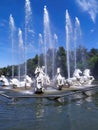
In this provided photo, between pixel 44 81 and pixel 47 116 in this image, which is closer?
pixel 47 116

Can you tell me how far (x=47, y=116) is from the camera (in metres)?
20.7

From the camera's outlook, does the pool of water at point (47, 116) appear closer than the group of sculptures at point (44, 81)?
Yes

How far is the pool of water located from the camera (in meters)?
17.6

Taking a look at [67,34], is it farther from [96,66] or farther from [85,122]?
[96,66]

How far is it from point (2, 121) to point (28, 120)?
1525 mm

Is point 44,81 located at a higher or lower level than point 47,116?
higher

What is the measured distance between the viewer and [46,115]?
21078 mm

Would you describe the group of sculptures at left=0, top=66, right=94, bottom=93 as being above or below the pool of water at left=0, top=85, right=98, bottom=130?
above

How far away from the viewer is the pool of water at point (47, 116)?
17.6 m

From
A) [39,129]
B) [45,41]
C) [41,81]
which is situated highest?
[45,41]

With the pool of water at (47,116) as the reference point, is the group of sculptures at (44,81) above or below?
above

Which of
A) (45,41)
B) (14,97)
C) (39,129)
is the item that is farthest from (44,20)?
(39,129)

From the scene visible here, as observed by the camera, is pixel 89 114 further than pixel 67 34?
No

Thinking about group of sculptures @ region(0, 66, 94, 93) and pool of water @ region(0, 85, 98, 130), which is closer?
pool of water @ region(0, 85, 98, 130)
